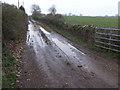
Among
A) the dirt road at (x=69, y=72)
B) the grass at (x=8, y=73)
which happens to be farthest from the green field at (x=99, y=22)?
the grass at (x=8, y=73)

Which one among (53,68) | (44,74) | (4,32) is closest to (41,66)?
(53,68)

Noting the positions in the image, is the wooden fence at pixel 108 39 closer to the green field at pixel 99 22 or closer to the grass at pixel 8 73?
the green field at pixel 99 22

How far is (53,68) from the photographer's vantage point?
330 inches

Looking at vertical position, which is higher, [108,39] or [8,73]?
[108,39]

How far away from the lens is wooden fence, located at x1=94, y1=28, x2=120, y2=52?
11.1 m

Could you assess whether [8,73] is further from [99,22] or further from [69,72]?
[99,22]

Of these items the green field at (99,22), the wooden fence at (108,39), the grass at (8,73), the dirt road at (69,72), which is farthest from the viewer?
the green field at (99,22)

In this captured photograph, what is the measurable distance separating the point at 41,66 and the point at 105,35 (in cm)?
558

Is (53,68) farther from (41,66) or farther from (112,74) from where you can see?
(112,74)

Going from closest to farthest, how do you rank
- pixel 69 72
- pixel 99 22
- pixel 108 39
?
pixel 69 72 → pixel 108 39 → pixel 99 22

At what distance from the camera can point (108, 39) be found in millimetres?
11820

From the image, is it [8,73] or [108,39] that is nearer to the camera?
[8,73]

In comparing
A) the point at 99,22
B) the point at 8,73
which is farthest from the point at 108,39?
the point at 99,22

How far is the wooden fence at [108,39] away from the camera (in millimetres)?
11070
